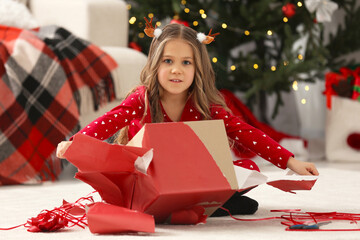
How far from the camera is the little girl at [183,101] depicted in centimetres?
124

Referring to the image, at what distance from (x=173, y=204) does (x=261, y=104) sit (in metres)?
1.96

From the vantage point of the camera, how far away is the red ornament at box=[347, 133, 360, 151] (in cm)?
242

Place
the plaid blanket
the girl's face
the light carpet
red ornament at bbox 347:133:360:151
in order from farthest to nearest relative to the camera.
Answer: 1. red ornament at bbox 347:133:360:151
2. the plaid blanket
3. the girl's face
4. the light carpet

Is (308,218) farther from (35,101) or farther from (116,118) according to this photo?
(35,101)

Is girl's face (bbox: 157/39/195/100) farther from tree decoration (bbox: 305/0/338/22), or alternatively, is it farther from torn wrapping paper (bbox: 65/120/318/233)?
tree decoration (bbox: 305/0/338/22)

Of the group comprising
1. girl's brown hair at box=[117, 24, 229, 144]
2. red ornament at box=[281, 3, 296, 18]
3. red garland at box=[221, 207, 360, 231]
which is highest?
red ornament at box=[281, 3, 296, 18]

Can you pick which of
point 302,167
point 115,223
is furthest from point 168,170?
point 302,167

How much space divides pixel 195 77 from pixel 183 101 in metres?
0.06

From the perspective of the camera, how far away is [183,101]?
1350mm

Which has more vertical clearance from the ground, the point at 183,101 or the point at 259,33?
the point at 259,33

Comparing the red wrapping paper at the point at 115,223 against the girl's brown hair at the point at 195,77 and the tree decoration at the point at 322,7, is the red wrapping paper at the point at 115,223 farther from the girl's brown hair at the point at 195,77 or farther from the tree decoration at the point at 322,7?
the tree decoration at the point at 322,7

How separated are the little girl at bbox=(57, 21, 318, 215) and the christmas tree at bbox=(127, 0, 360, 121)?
112cm

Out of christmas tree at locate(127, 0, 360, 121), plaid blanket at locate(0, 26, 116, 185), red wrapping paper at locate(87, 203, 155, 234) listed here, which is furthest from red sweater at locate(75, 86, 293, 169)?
christmas tree at locate(127, 0, 360, 121)

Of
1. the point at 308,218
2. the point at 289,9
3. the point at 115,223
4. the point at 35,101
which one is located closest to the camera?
the point at 115,223
